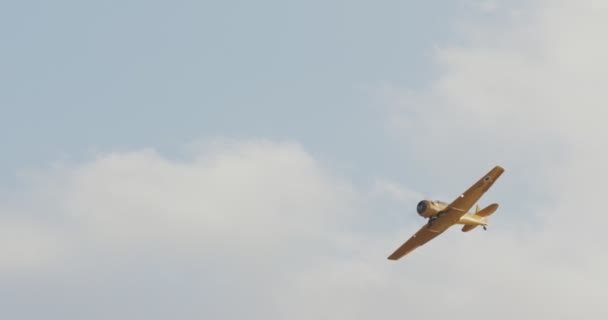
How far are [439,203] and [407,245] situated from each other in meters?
9.80

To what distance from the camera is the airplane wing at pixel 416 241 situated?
11300cm

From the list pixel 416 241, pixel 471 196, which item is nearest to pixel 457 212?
pixel 471 196

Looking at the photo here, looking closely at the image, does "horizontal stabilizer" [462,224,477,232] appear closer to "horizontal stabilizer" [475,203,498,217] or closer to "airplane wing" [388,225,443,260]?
"horizontal stabilizer" [475,203,498,217]

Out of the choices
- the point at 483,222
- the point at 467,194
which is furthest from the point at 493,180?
the point at 483,222

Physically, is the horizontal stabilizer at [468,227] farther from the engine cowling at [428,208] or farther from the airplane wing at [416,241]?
the engine cowling at [428,208]

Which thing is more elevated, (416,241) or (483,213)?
(483,213)

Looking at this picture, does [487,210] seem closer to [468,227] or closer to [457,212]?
[468,227]

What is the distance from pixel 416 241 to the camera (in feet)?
380

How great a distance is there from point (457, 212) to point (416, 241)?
27.2 ft

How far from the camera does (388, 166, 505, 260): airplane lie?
107 metres

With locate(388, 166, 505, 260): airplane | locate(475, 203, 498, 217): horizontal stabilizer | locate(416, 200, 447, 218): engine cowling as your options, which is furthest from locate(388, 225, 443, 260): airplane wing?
locate(475, 203, 498, 217): horizontal stabilizer

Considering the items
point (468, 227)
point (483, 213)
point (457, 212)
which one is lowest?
point (457, 212)

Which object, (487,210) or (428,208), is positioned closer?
(428,208)

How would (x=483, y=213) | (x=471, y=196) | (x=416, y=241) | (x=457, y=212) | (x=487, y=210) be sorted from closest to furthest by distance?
(x=471, y=196) < (x=457, y=212) < (x=487, y=210) < (x=483, y=213) < (x=416, y=241)
